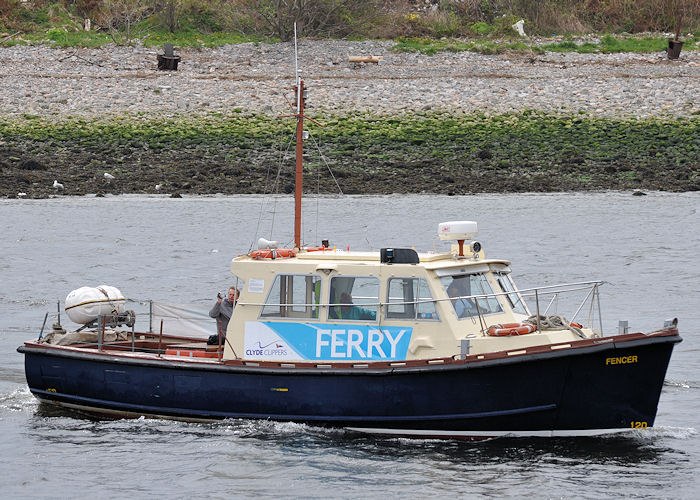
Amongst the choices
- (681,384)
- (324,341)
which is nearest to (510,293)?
(324,341)

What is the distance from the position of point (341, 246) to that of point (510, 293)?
519 inches

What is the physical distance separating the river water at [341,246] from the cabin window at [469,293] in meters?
1.73

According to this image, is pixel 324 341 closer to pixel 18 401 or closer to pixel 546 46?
pixel 18 401

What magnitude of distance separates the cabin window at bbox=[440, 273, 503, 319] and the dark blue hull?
1.02 metres

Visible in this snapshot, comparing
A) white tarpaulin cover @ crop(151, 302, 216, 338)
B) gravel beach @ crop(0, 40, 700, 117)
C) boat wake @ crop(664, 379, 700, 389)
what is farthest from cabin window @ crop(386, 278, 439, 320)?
gravel beach @ crop(0, 40, 700, 117)

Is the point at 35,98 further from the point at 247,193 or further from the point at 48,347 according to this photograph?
the point at 48,347

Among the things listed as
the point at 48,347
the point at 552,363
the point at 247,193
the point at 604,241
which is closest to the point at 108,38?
the point at 247,193

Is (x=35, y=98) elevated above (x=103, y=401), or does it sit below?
above

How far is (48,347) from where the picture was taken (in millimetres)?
15836

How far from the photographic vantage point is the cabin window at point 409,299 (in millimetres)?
14164

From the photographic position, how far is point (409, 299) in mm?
14297

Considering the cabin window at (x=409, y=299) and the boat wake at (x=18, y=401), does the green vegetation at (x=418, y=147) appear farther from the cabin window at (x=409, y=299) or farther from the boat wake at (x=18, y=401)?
the cabin window at (x=409, y=299)

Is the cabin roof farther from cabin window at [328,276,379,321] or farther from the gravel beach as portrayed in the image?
the gravel beach

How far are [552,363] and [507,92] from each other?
32306 millimetres
